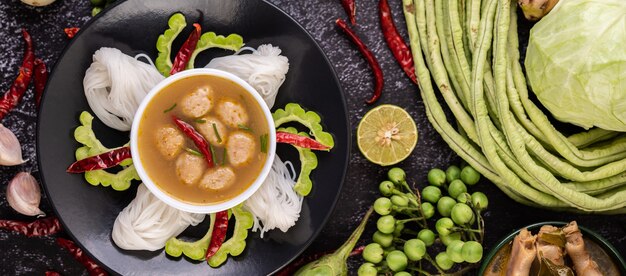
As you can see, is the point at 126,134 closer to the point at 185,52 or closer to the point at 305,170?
the point at 185,52

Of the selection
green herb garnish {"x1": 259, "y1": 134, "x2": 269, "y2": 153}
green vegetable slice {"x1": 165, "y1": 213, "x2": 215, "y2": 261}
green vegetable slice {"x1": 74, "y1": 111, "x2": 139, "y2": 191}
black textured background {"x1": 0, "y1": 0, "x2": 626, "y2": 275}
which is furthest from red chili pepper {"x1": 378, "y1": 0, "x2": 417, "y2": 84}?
green vegetable slice {"x1": 74, "y1": 111, "x2": 139, "y2": 191}

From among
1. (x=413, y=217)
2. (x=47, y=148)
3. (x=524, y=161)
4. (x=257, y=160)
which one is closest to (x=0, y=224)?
(x=47, y=148)

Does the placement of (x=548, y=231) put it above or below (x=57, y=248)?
above

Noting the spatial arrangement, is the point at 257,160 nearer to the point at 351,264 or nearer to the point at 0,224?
the point at 351,264

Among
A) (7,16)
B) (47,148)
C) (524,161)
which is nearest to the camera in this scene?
(47,148)

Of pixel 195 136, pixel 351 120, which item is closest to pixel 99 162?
pixel 195 136

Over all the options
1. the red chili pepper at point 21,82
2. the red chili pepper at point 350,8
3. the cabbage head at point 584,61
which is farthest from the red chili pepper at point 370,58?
the red chili pepper at point 21,82
